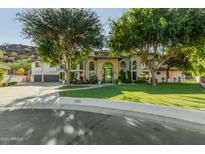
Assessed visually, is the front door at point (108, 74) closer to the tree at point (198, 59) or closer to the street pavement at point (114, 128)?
the tree at point (198, 59)

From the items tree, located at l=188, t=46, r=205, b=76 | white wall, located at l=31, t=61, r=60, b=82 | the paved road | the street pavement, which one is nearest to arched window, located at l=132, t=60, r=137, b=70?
tree, located at l=188, t=46, r=205, b=76

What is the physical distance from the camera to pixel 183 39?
21016 mm

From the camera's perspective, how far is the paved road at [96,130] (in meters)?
5.16

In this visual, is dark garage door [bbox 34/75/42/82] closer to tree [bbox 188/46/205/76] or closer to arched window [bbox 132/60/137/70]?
arched window [bbox 132/60/137/70]

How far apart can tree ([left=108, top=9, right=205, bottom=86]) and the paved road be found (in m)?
14.8

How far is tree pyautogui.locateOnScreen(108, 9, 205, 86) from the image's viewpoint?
20.3m

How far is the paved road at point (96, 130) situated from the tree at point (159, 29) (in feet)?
48.6

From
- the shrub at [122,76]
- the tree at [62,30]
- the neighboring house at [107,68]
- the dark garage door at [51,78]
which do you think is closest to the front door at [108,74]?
the neighboring house at [107,68]

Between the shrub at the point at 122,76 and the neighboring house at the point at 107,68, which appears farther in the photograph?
the neighboring house at the point at 107,68

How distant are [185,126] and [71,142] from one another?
3897mm

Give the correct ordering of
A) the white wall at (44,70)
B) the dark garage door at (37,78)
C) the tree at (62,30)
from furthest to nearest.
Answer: the dark garage door at (37,78) → the white wall at (44,70) → the tree at (62,30)

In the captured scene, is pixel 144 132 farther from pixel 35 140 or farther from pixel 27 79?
pixel 27 79
